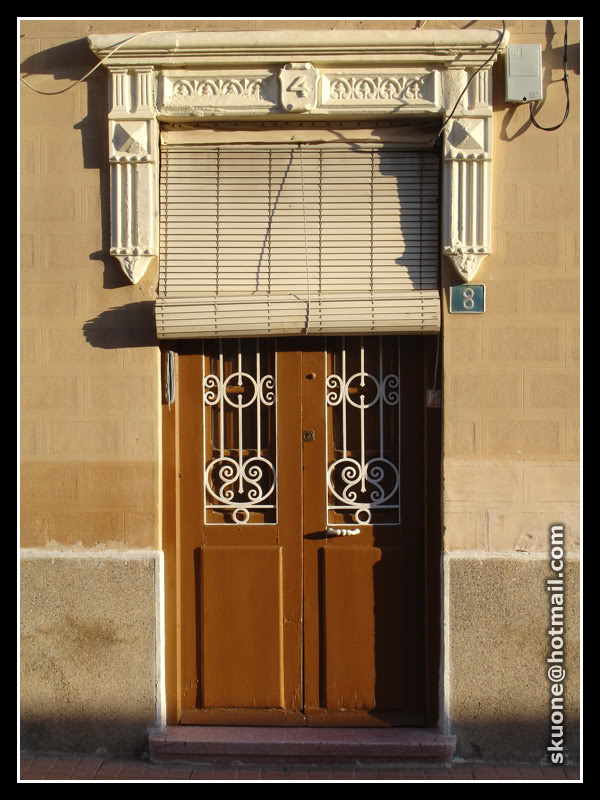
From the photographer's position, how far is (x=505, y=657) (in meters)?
5.12

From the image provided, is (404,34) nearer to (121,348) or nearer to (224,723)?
(121,348)

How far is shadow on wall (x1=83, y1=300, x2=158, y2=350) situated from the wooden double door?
12.3 inches

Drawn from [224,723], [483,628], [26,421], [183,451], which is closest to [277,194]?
[183,451]

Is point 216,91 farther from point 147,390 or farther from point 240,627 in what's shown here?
point 240,627

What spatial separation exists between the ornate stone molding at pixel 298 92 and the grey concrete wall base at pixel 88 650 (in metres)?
1.81

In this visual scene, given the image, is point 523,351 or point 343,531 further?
point 343,531

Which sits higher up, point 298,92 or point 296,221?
point 298,92

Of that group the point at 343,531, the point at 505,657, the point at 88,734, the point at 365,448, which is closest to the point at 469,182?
the point at 365,448

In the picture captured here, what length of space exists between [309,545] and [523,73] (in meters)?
3.09

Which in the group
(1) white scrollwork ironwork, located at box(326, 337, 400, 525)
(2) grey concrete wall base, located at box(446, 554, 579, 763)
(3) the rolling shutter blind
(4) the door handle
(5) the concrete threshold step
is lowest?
→ (5) the concrete threshold step

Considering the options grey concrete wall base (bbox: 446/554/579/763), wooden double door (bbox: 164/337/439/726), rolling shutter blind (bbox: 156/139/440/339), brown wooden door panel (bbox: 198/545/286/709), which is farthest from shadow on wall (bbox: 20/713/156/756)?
rolling shutter blind (bbox: 156/139/440/339)

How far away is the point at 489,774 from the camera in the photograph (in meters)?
5.02

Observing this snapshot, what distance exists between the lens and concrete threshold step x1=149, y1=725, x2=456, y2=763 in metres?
5.05

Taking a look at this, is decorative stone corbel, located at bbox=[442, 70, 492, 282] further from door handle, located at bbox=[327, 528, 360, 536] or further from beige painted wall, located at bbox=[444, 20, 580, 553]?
door handle, located at bbox=[327, 528, 360, 536]
